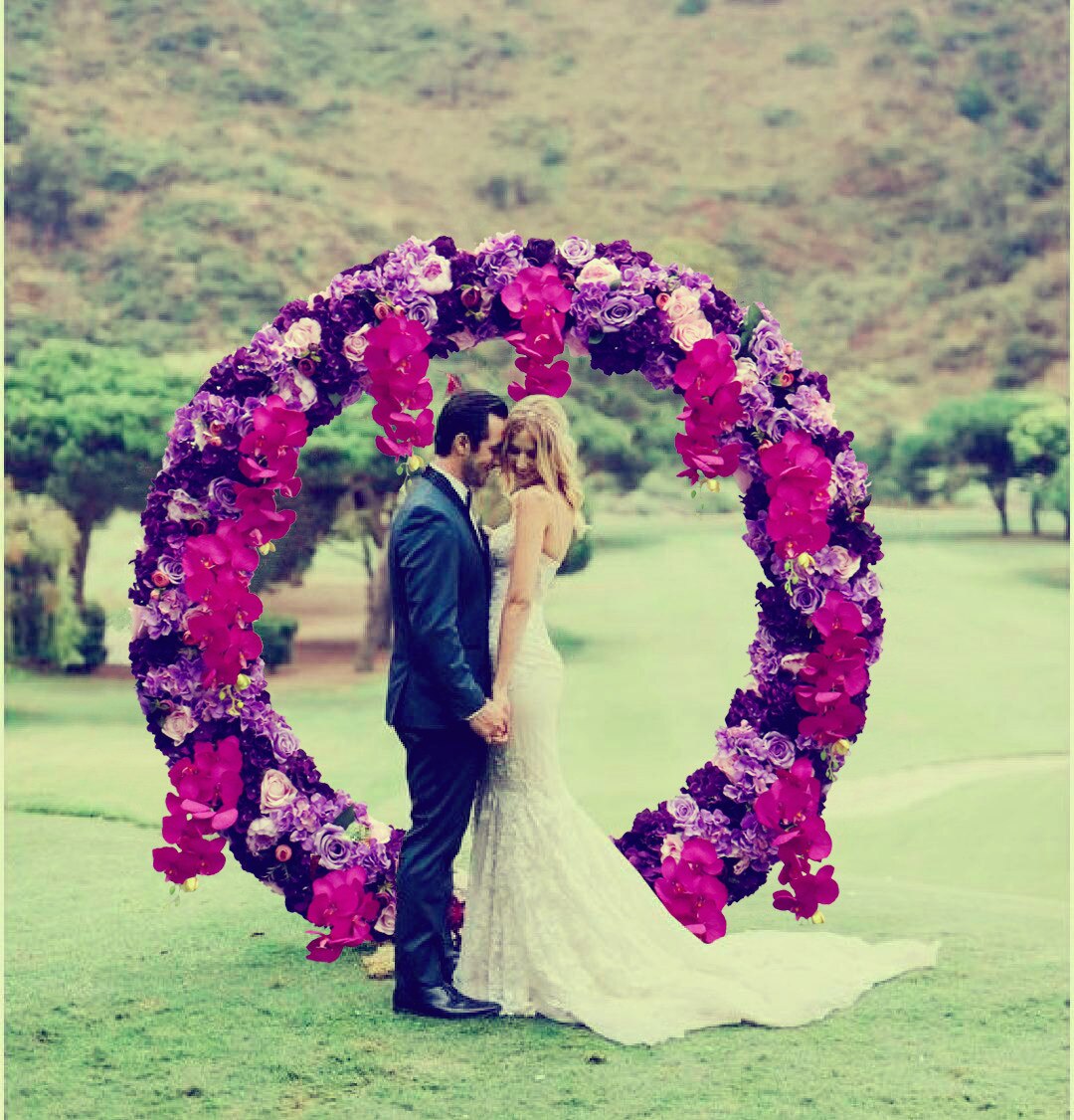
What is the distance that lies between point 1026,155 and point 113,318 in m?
23.8

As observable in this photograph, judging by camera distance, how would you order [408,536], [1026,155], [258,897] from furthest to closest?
[1026,155] < [258,897] < [408,536]

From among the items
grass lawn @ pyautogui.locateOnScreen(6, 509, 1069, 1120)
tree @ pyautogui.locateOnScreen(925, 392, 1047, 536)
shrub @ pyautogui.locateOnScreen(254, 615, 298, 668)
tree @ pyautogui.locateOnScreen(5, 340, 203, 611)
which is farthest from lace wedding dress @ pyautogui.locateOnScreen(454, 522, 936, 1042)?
tree @ pyautogui.locateOnScreen(925, 392, 1047, 536)

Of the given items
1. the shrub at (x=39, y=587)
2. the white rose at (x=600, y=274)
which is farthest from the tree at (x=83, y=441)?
the white rose at (x=600, y=274)

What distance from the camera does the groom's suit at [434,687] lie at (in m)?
5.50

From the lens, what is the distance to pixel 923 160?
44.5 meters

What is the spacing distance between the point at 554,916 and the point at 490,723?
29.1 inches

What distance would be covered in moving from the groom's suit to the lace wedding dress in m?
0.11

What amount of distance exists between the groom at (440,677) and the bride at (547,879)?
0.32ft

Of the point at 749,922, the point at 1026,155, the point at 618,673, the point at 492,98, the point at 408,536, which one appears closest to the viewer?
the point at 408,536

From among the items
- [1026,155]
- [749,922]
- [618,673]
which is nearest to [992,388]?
[1026,155]

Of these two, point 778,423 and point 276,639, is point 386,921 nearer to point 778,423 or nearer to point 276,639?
point 778,423

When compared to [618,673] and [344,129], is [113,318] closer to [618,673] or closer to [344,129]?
[344,129]

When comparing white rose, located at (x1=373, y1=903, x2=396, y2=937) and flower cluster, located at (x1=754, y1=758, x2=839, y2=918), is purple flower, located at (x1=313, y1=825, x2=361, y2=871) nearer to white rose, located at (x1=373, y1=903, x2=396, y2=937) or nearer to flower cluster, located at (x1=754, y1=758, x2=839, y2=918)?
white rose, located at (x1=373, y1=903, x2=396, y2=937)

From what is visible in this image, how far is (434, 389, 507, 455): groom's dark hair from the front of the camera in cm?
572
